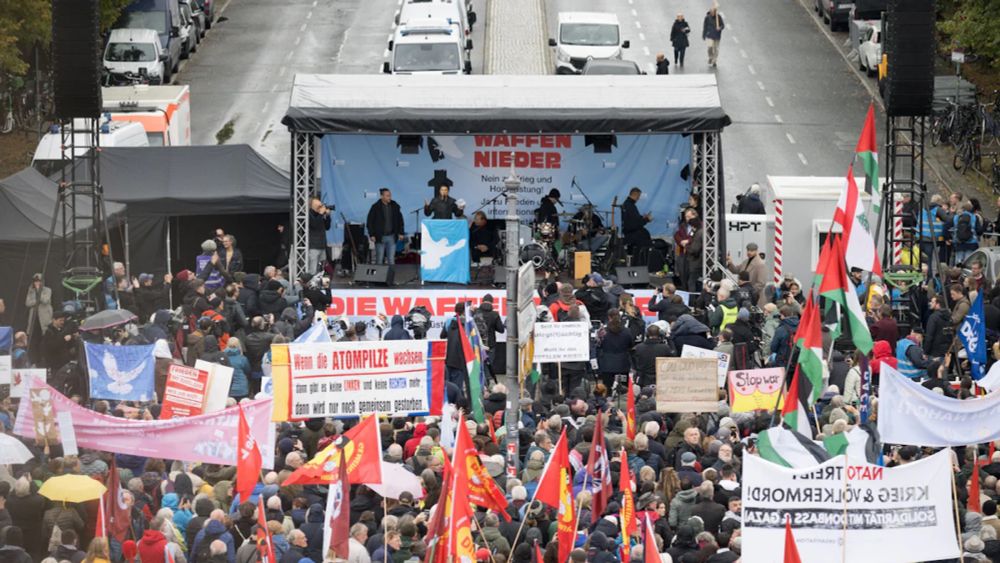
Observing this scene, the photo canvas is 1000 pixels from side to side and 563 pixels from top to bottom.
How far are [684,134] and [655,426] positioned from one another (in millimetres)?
10572

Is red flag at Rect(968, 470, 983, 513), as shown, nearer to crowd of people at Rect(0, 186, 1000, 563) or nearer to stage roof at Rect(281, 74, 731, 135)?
crowd of people at Rect(0, 186, 1000, 563)

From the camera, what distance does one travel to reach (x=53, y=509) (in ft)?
59.6

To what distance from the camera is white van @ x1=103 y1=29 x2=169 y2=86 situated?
44.4 metres

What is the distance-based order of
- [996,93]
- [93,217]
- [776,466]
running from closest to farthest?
[776,466]
[93,217]
[996,93]

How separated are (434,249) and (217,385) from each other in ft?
28.5

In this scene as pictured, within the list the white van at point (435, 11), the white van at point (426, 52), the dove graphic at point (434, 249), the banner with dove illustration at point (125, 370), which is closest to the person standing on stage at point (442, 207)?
the dove graphic at point (434, 249)

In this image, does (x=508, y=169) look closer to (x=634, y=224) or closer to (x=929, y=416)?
(x=634, y=224)

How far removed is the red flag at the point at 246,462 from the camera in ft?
59.9

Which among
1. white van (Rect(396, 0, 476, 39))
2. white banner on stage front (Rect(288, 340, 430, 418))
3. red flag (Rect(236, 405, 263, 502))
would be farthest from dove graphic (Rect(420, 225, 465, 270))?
white van (Rect(396, 0, 476, 39))

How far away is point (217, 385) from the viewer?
20625 millimetres

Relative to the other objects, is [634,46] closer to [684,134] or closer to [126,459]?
[684,134]

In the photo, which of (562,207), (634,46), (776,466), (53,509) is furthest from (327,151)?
(634,46)

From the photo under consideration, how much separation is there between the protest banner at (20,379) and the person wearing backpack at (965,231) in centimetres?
1481

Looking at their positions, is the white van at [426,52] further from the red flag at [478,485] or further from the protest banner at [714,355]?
the red flag at [478,485]
